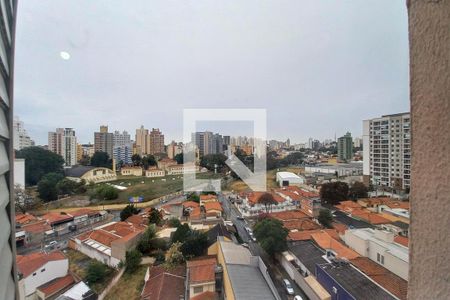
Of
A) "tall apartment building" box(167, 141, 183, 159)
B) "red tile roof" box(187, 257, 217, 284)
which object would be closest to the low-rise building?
"tall apartment building" box(167, 141, 183, 159)

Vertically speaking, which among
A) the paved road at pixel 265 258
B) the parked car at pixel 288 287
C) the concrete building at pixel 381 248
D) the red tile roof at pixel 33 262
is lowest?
the paved road at pixel 265 258

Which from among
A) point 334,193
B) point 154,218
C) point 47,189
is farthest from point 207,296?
point 47,189

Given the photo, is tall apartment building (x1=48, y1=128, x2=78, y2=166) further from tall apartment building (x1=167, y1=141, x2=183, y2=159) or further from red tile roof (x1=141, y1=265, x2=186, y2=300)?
red tile roof (x1=141, y1=265, x2=186, y2=300)

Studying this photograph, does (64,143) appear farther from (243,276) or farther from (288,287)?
(288,287)

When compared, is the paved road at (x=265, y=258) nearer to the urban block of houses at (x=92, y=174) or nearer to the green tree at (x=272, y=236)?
the green tree at (x=272, y=236)

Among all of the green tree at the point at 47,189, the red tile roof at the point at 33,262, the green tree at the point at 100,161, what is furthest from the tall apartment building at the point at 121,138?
the red tile roof at the point at 33,262

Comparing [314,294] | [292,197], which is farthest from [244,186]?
[314,294]
